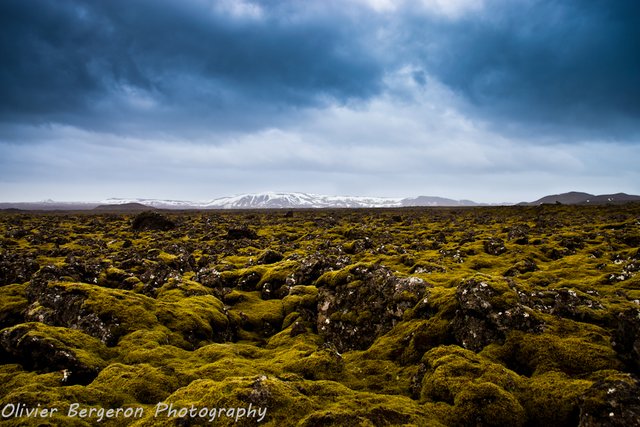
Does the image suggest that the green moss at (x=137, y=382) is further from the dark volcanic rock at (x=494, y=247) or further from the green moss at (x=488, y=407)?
the dark volcanic rock at (x=494, y=247)

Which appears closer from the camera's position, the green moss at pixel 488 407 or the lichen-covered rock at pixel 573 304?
the green moss at pixel 488 407

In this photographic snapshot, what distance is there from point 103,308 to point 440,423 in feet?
38.7

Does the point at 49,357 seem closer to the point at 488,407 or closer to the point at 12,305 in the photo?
the point at 12,305

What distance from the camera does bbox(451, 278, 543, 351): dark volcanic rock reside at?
35.4ft

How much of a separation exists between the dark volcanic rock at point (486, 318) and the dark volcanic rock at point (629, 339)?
1.80 metres

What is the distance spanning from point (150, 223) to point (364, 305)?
54.9 meters

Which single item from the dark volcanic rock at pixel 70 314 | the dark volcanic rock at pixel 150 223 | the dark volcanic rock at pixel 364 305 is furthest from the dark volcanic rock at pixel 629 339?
the dark volcanic rock at pixel 150 223

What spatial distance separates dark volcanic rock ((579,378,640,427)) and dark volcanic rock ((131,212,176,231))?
61.8 metres

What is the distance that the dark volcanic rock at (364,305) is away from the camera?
13898 millimetres

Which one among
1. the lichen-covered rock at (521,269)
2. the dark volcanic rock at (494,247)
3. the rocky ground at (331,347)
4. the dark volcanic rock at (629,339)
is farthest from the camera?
the dark volcanic rock at (494,247)

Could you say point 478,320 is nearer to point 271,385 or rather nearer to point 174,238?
point 271,385

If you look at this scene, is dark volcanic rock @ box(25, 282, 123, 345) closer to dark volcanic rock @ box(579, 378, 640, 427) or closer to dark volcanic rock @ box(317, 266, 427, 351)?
dark volcanic rock @ box(317, 266, 427, 351)

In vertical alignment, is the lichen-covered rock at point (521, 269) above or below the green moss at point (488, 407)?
above

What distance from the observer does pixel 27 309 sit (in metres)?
14.3
